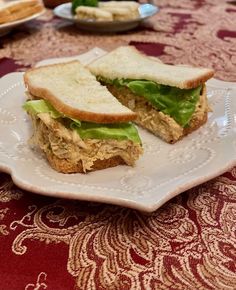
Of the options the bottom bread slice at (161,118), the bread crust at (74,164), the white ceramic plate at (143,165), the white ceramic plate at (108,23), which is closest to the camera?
the white ceramic plate at (143,165)

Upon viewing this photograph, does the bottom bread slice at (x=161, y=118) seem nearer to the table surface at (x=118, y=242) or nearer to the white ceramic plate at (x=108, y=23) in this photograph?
the table surface at (x=118, y=242)

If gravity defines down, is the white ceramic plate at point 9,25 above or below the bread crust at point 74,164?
below

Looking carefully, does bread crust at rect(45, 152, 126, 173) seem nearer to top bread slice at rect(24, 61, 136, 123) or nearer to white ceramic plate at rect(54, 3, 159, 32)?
top bread slice at rect(24, 61, 136, 123)

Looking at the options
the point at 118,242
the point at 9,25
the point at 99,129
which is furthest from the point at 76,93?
the point at 9,25

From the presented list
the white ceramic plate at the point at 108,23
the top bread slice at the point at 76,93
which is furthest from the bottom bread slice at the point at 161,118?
the white ceramic plate at the point at 108,23

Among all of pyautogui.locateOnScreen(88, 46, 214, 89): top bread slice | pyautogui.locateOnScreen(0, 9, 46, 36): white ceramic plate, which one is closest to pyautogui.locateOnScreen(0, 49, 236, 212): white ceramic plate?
pyautogui.locateOnScreen(88, 46, 214, 89): top bread slice

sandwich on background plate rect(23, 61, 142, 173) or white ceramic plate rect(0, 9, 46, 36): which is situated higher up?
sandwich on background plate rect(23, 61, 142, 173)
